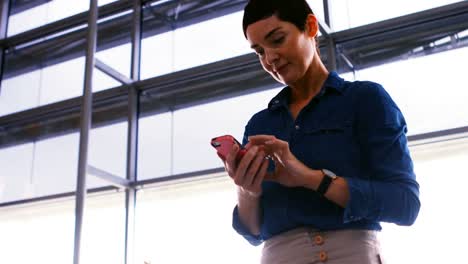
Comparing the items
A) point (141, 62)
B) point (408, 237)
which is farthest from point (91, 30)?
point (408, 237)

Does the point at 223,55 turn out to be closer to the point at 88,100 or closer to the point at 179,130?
the point at 179,130

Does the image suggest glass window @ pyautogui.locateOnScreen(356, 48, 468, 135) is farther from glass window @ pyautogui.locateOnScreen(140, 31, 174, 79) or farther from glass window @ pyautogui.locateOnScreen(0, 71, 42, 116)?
glass window @ pyautogui.locateOnScreen(0, 71, 42, 116)

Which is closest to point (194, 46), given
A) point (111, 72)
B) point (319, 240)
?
point (111, 72)

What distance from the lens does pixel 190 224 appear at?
3.53 m

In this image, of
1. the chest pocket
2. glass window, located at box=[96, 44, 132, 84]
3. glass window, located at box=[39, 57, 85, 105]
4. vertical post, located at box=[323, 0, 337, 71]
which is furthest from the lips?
glass window, located at box=[39, 57, 85, 105]

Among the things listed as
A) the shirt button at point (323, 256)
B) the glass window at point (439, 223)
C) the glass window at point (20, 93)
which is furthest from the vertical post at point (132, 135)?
the shirt button at point (323, 256)

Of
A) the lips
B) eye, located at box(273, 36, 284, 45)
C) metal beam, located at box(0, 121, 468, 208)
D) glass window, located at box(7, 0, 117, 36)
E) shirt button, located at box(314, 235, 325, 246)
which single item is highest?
glass window, located at box(7, 0, 117, 36)

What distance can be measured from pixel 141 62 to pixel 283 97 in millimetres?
3234

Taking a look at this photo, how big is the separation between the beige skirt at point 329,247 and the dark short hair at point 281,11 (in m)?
0.38

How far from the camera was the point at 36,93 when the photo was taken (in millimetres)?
4602

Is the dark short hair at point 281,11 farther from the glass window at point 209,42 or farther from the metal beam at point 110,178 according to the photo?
the glass window at point 209,42

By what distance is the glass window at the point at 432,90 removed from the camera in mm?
2953

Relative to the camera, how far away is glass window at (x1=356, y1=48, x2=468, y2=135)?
295 cm

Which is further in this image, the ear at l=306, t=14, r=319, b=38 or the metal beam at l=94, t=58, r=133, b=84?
the metal beam at l=94, t=58, r=133, b=84
